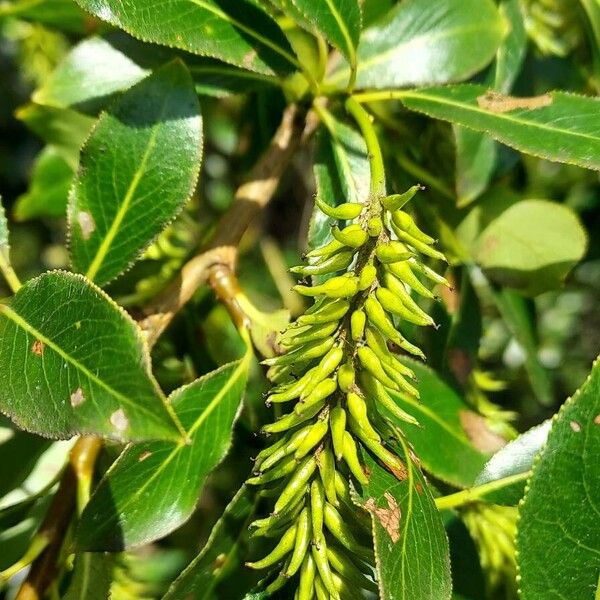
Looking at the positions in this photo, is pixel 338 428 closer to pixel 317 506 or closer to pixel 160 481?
pixel 317 506

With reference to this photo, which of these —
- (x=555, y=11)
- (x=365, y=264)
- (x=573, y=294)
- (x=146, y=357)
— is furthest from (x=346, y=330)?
(x=573, y=294)

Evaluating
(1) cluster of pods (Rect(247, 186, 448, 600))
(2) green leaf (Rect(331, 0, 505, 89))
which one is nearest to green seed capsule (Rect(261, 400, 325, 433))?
(1) cluster of pods (Rect(247, 186, 448, 600))

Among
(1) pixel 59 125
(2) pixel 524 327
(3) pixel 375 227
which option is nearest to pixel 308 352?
(3) pixel 375 227

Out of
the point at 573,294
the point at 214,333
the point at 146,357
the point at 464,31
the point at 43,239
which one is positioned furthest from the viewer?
the point at 43,239

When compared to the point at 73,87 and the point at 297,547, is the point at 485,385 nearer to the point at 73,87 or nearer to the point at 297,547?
the point at 297,547

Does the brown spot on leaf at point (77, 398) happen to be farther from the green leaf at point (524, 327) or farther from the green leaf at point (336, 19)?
the green leaf at point (524, 327)

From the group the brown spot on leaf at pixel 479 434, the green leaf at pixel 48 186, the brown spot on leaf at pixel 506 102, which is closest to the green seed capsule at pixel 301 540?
the brown spot on leaf at pixel 479 434

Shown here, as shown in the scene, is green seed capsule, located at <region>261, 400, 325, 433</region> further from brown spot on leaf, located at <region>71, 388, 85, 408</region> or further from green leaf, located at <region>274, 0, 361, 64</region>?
green leaf, located at <region>274, 0, 361, 64</region>
